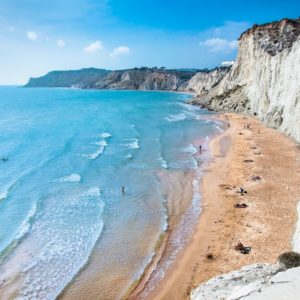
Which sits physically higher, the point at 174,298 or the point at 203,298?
the point at 203,298

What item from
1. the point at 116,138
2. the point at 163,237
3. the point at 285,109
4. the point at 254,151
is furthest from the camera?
the point at 116,138

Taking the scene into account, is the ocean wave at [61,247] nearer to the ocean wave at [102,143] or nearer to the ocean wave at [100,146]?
the ocean wave at [100,146]

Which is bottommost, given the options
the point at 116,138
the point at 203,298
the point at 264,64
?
the point at 116,138

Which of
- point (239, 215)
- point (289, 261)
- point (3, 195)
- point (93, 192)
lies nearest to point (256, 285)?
point (289, 261)

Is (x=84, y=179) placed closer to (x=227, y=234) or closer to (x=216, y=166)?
(x=216, y=166)

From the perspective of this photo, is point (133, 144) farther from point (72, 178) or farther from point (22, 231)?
point (22, 231)

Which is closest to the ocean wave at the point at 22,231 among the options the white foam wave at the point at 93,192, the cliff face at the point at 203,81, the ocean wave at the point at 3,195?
the ocean wave at the point at 3,195

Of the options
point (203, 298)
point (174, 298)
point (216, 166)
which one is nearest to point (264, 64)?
point (216, 166)

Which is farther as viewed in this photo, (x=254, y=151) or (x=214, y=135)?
(x=214, y=135)
